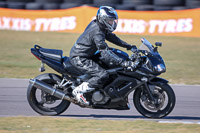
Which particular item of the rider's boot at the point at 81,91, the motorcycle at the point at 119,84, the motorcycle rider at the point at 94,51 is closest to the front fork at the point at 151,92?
the motorcycle at the point at 119,84

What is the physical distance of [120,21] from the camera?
757 inches

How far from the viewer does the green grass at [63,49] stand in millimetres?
10774

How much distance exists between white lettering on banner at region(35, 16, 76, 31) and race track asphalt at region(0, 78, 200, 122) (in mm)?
11626

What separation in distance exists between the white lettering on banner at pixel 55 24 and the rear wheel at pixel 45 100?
45.5 feet

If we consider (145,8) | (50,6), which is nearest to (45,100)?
(145,8)

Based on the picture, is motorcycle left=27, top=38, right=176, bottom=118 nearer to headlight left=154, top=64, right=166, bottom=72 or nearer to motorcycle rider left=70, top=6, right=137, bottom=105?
headlight left=154, top=64, right=166, bottom=72

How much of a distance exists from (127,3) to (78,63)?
51.5 ft

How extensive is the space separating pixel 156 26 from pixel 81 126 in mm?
13869

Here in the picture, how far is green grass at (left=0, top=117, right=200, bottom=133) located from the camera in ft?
17.7

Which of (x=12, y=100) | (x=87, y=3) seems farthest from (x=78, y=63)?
(x=87, y=3)

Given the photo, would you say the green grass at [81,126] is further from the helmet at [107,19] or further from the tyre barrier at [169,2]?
the tyre barrier at [169,2]

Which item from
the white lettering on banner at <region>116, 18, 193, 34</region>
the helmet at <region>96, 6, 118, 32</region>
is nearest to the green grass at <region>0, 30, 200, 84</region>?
the white lettering on banner at <region>116, 18, 193, 34</region>

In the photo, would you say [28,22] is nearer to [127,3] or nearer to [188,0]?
[127,3]

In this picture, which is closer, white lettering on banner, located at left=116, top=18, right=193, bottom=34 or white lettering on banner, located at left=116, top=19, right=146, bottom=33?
white lettering on banner, located at left=116, top=18, right=193, bottom=34
